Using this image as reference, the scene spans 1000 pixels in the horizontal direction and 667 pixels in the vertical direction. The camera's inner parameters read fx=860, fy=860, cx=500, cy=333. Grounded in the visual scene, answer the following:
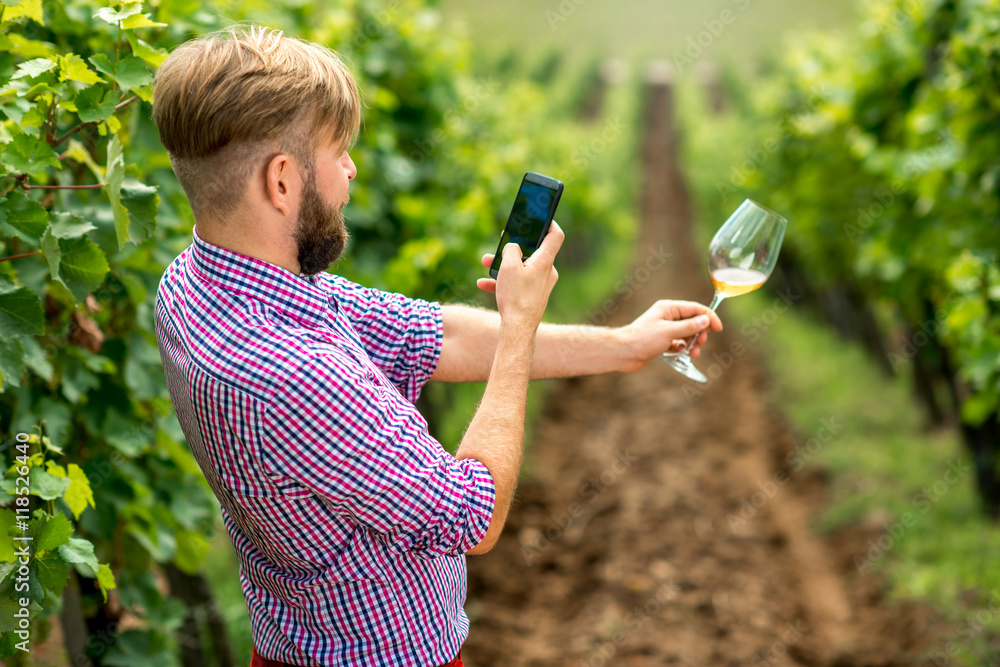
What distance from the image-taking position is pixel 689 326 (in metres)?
2.34

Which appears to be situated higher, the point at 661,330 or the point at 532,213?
the point at 532,213

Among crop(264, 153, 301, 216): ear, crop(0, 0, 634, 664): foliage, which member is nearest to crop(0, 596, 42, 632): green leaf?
crop(0, 0, 634, 664): foliage

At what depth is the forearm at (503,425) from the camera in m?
1.66

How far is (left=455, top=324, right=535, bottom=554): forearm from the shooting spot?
5.43ft

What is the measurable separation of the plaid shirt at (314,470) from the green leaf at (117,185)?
24cm

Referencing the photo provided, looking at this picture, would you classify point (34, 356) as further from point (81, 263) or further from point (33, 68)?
point (33, 68)

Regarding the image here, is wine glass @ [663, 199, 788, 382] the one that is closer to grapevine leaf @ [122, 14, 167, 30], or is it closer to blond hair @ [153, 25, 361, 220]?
blond hair @ [153, 25, 361, 220]

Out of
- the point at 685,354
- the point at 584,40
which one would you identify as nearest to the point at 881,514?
the point at 685,354

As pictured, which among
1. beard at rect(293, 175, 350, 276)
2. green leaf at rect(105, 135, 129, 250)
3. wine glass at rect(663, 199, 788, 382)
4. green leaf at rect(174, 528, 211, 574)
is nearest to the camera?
beard at rect(293, 175, 350, 276)

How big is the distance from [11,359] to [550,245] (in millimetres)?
1225

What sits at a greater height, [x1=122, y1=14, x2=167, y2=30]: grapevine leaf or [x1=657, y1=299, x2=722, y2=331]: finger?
A: [x1=122, y1=14, x2=167, y2=30]: grapevine leaf

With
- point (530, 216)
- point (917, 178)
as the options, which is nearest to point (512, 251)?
point (530, 216)

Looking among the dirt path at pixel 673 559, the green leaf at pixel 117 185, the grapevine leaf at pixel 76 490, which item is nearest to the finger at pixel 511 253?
the green leaf at pixel 117 185

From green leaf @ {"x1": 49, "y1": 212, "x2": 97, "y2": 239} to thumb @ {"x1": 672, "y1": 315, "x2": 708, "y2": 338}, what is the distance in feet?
4.84
